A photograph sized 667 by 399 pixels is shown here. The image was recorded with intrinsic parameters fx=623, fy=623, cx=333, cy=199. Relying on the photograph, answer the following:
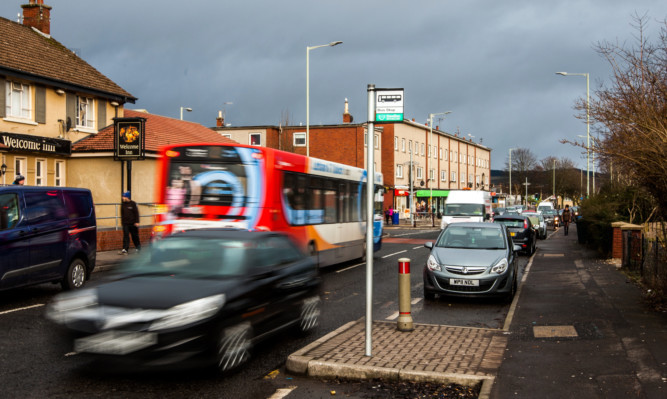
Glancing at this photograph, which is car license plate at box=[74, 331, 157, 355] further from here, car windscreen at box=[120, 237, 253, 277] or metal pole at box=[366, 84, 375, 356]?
metal pole at box=[366, 84, 375, 356]

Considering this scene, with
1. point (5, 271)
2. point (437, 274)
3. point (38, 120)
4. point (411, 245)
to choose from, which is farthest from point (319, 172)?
point (38, 120)

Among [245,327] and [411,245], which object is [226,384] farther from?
[411,245]

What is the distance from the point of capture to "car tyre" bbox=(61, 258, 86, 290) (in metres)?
Result: 12.5

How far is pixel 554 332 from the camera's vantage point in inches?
344

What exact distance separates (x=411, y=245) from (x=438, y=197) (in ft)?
172

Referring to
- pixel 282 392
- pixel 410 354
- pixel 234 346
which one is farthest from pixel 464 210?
pixel 282 392

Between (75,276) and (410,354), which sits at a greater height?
(75,276)

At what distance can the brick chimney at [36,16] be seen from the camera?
29547 mm

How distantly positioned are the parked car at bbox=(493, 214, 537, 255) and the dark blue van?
1550 centimetres

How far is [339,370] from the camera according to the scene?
657cm

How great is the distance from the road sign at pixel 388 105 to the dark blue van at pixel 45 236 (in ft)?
24.0

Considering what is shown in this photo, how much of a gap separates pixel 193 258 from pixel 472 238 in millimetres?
7501

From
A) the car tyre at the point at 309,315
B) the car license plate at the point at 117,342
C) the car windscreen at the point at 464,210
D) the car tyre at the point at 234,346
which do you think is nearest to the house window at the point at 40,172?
the car windscreen at the point at 464,210

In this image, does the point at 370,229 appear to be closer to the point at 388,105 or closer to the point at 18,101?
the point at 388,105
